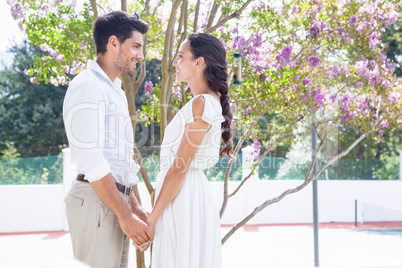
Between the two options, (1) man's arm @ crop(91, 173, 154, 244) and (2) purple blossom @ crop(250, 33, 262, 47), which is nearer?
(1) man's arm @ crop(91, 173, 154, 244)

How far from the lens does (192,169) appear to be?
1953 mm

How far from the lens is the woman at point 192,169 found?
188cm

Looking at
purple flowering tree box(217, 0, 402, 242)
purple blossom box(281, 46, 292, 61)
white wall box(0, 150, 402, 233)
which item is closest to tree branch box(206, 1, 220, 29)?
purple flowering tree box(217, 0, 402, 242)

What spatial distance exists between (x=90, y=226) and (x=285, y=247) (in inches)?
268

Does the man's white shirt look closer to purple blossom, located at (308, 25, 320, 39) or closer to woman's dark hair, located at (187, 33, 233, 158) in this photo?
woman's dark hair, located at (187, 33, 233, 158)

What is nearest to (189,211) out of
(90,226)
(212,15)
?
(90,226)

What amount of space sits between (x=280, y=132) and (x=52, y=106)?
16.5 metres

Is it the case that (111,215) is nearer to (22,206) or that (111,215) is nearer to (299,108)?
(299,108)

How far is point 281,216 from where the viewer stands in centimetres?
1091

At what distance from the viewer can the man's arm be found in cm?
168

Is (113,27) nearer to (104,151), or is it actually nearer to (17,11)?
(104,151)

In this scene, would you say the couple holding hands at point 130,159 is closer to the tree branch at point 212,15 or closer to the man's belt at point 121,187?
the man's belt at point 121,187

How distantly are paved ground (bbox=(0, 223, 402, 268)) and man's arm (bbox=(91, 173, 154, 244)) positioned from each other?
4.74 meters

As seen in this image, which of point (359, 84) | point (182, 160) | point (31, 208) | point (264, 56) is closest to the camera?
point (182, 160)
